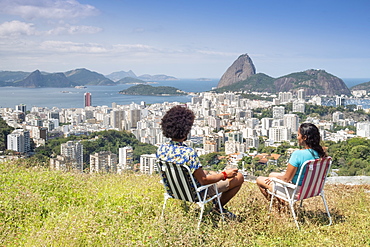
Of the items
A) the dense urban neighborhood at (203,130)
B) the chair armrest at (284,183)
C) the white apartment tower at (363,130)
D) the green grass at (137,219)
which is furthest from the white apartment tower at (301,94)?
the chair armrest at (284,183)

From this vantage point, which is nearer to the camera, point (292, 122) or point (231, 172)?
point (231, 172)

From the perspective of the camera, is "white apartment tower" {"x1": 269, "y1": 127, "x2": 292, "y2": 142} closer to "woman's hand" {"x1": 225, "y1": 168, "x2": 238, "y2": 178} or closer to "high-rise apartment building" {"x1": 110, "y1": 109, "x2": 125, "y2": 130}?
"high-rise apartment building" {"x1": 110, "y1": 109, "x2": 125, "y2": 130}

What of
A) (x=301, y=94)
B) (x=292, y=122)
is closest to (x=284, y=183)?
(x=292, y=122)

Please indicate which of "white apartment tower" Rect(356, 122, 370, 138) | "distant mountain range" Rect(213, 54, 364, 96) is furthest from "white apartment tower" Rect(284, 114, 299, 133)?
"distant mountain range" Rect(213, 54, 364, 96)

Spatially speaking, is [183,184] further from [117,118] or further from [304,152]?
[117,118]

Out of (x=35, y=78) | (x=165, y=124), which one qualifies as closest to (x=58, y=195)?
(x=165, y=124)
